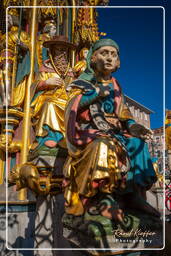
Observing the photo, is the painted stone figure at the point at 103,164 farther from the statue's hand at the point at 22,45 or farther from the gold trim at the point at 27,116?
the statue's hand at the point at 22,45

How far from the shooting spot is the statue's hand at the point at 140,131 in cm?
316

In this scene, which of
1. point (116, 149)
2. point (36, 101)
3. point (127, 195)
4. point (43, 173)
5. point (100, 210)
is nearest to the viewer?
point (100, 210)

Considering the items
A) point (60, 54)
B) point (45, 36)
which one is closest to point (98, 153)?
point (60, 54)

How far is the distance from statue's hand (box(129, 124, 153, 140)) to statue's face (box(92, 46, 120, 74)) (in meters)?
0.88

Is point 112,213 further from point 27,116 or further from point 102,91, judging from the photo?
point 27,116

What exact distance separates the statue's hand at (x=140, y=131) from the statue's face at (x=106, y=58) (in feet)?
2.88

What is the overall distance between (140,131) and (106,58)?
1094 mm

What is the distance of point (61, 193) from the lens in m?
3.75

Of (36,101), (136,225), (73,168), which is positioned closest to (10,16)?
(36,101)

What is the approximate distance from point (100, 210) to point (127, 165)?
2.12ft

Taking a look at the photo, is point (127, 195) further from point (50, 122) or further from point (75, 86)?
point (50, 122)

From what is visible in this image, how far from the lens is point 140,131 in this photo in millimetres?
3236

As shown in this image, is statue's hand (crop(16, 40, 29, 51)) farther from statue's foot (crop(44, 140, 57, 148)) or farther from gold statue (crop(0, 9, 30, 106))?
statue's foot (crop(44, 140, 57, 148))

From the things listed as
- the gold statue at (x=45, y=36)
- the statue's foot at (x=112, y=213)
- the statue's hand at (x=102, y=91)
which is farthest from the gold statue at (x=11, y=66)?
the statue's foot at (x=112, y=213)
